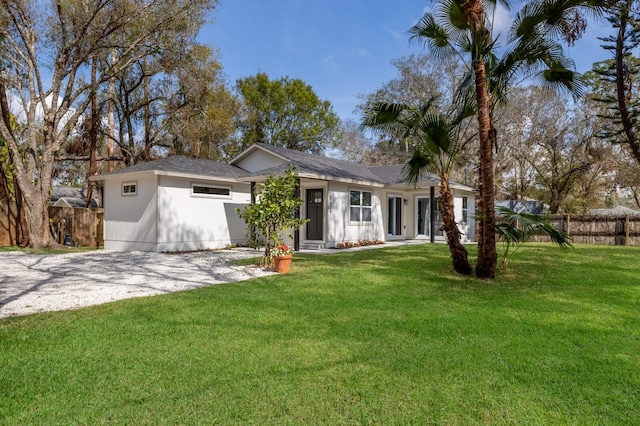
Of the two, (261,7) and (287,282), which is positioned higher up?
(261,7)

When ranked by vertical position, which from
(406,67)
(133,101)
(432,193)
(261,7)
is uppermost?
(406,67)

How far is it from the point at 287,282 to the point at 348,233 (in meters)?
7.64

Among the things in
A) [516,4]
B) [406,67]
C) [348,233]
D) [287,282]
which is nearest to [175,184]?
→ [348,233]

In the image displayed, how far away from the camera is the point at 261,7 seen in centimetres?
1577

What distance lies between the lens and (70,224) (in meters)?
16.4

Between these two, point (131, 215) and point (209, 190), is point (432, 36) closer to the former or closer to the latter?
point (209, 190)

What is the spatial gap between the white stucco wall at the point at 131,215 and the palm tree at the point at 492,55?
10.0 metres

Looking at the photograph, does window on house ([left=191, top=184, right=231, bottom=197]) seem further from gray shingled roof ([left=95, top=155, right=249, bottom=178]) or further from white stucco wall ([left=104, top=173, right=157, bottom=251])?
white stucco wall ([left=104, top=173, right=157, bottom=251])

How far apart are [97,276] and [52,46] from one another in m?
11.3

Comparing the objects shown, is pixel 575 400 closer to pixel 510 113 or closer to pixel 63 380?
pixel 63 380

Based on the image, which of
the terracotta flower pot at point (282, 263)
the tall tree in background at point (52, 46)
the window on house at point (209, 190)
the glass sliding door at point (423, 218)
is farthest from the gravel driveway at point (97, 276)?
the glass sliding door at point (423, 218)

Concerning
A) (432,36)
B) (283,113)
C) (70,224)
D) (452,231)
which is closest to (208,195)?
(70,224)

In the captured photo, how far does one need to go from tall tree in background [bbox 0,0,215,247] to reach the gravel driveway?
3413mm

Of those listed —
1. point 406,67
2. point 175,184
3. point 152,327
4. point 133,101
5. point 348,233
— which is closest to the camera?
point 152,327
